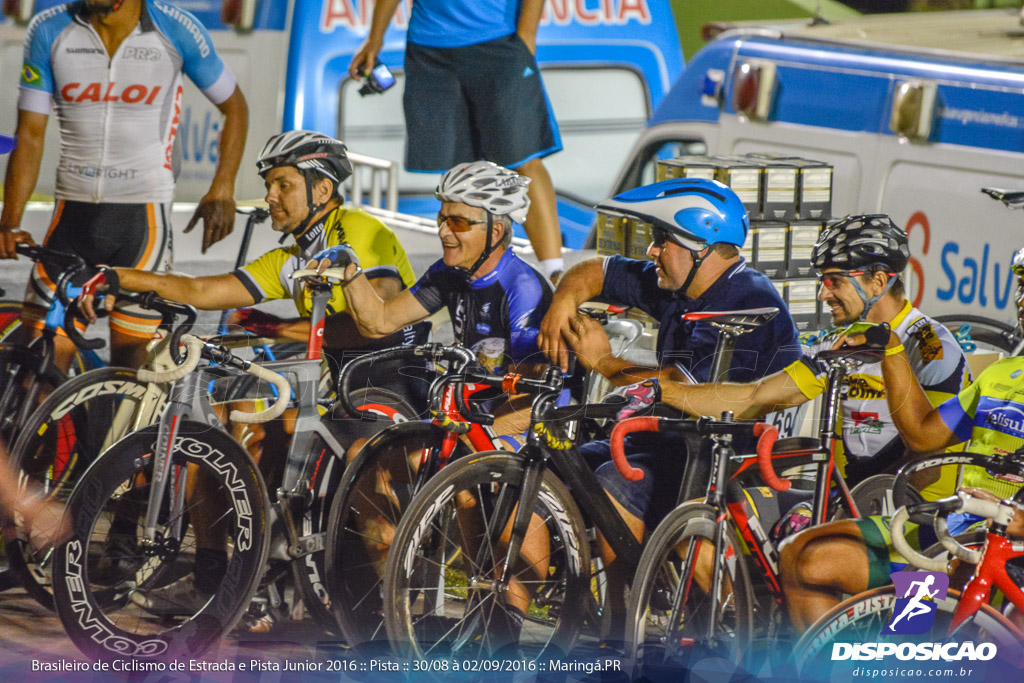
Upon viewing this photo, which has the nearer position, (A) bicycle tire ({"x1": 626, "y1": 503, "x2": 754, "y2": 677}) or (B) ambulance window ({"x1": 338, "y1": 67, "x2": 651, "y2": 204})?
(A) bicycle tire ({"x1": 626, "y1": 503, "x2": 754, "y2": 677})

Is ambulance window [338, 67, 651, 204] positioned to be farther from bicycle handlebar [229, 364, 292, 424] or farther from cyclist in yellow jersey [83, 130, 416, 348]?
bicycle handlebar [229, 364, 292, 424]

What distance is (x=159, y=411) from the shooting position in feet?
13.3

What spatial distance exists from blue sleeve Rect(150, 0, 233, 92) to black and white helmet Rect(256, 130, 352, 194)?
29 centimetres

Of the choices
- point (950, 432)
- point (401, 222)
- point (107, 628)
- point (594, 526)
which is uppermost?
point (401, 222)

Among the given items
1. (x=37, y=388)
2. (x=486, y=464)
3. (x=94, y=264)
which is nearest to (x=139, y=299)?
(x=94, y=264)

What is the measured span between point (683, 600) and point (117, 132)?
2.13m

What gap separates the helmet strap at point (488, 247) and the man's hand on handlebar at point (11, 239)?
1.32 m

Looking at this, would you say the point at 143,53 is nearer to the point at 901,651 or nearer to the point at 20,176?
the point at 20,176

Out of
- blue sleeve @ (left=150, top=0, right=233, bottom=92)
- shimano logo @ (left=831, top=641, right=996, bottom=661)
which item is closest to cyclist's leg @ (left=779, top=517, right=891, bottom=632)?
shimano logo @ (left=831, top=641, right=996, bottom=661)

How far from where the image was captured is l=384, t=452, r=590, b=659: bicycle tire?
372 cm

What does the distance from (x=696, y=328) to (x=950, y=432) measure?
761mm

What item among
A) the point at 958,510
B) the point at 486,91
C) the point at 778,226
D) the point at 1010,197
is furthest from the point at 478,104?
the point at 958,510

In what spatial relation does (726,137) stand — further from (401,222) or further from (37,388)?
(37,388)

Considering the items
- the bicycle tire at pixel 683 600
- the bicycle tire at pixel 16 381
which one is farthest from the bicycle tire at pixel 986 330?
the bicycle tire at pixel 16 381
